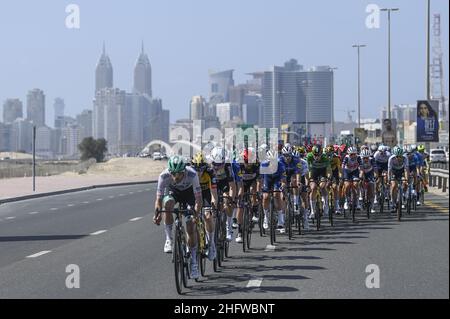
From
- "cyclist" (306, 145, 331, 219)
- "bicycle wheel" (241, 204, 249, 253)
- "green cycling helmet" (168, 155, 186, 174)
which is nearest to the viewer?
"green cycling helmet" (168, 155, 186, 174)

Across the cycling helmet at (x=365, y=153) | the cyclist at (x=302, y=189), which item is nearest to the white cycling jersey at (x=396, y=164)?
the cycling helmet at (x=365, y=153)

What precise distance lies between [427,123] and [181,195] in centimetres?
2544

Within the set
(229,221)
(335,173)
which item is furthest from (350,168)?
(229,221)

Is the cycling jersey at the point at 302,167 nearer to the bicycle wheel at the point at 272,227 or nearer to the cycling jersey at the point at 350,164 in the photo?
the bicycle wheel at the point at 272,227

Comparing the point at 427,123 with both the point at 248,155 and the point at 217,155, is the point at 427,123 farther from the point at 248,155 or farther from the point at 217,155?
the point at 217,155

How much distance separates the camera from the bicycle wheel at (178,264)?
10578 millimetres

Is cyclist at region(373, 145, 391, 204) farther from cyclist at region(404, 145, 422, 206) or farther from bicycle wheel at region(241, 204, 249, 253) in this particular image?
bicycle wheel at region(241, 204, 249, 253)

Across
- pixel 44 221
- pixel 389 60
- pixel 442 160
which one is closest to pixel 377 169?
pixel 44 221

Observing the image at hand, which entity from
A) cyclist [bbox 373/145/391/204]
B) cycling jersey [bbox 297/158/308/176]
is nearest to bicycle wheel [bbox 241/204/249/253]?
cycling jersey [bbox 297/158/308/176]

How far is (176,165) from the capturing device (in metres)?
11.1

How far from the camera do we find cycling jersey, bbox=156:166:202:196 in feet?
37.5

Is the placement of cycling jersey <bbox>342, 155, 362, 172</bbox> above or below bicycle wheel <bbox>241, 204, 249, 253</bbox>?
above

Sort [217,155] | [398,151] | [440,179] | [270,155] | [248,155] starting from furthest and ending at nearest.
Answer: [440,179], [398,151], [270,155], [248,155], [217,155]
